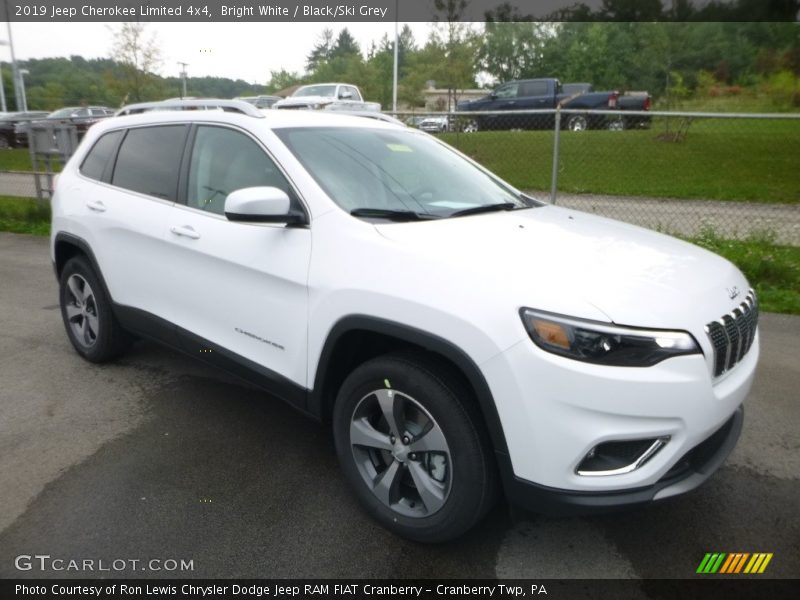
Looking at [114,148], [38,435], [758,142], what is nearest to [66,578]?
[38,435]

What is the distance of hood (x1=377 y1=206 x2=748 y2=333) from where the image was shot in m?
2.21

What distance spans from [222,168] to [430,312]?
176 centimetres

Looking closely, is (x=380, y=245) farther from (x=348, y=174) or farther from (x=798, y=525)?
(x=798, y=525)

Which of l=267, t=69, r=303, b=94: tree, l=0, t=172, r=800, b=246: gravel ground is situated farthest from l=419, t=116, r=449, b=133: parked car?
l=267, t=69, r=303, b=94: tree

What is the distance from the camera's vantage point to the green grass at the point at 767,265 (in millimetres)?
6059

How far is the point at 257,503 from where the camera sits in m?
2.95

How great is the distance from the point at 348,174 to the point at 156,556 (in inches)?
75.7

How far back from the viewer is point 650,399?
213cm

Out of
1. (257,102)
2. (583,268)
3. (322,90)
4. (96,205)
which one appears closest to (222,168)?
(96,205)

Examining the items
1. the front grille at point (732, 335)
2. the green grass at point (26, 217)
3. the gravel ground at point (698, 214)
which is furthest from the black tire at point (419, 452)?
the green grass at point (26, 217)

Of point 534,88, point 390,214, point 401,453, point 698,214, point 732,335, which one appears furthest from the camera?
point 534,88

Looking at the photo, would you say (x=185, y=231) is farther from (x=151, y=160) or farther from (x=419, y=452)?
(x=419, y=452)

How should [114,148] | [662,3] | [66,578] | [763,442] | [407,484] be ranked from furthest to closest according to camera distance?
1. [662,3]
2. [114,148]
3. [763,442]
4. [407,484]
5. [66,578]

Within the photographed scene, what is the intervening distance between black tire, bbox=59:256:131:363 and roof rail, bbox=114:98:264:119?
1177 millimetres
